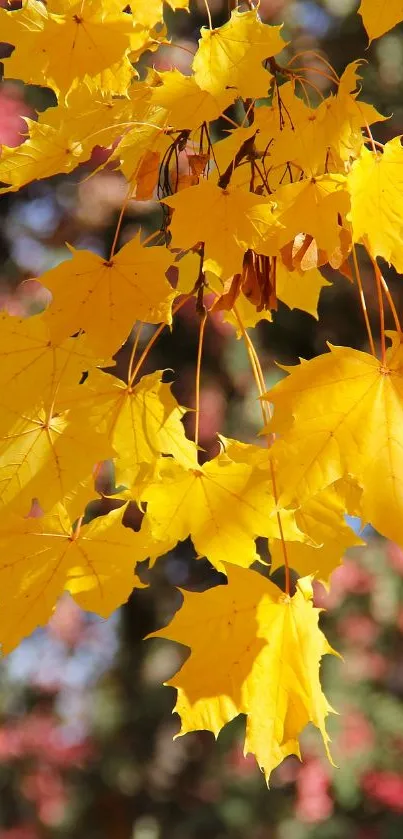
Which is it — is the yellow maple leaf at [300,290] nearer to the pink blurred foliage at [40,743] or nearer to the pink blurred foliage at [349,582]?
the pink blurred foliage at [349,582]

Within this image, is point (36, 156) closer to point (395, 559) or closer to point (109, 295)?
point (109, 295)

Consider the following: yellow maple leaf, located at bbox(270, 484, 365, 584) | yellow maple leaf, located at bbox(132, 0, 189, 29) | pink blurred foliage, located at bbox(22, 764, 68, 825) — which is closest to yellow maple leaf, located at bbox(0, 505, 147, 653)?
yellow maple leaf, located at bbox(270, 484, 365, 584)

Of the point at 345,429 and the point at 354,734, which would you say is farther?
the point at 354,734

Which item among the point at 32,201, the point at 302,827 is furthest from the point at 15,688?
the point at 32,201

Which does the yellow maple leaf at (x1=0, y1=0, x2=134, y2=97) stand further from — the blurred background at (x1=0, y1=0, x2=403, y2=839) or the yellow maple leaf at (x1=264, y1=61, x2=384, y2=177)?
the blurred background at (x1=0, y1=0, x2=403, y2=839)

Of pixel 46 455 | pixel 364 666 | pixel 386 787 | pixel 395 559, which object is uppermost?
pixel 46 455

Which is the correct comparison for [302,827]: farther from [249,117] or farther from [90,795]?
[249,117]

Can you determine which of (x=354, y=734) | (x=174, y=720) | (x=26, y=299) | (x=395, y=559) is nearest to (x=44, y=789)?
(x=174, y=720)
